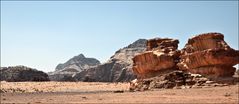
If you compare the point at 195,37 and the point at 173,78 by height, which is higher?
the point at 195,37

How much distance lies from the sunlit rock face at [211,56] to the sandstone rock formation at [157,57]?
2.65 m

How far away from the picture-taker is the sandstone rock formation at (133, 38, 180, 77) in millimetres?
43438

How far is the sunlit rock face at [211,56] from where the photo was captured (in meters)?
37.1

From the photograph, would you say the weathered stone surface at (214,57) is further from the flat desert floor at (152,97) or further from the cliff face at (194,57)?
the flat desert floor at (152,97)

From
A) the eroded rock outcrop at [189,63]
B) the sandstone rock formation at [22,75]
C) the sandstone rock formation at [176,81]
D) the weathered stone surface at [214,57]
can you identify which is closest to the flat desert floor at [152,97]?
the sandstone rock formation at [176,81]

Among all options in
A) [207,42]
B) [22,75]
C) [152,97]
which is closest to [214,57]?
[207,42]

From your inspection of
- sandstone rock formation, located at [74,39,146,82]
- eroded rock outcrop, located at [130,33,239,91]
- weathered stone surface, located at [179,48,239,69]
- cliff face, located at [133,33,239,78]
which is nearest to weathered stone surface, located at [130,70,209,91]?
eroded rock outcrop, located at [130,33,239,91]

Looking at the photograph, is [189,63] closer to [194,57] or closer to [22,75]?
[194,57]

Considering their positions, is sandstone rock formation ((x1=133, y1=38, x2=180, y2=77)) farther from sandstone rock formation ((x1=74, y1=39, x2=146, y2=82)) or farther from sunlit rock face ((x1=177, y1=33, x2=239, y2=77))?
sandstone rock formation ((x1=74, y1=39, x2=146, y2=82))

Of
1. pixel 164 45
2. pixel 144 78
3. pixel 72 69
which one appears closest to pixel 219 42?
pixel 164 45

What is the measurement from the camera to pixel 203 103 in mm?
21562

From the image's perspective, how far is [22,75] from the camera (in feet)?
340

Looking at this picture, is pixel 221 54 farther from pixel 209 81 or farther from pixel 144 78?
pixel 144 78

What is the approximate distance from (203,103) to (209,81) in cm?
1569
